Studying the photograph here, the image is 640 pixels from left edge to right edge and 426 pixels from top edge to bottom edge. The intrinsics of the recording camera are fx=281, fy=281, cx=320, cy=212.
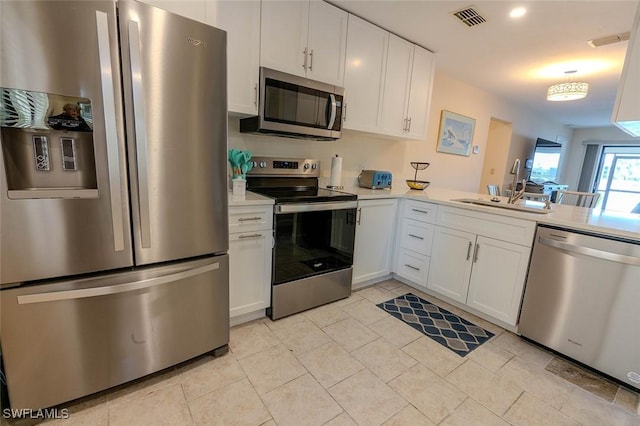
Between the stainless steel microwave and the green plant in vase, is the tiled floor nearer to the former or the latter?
the green plant in vase

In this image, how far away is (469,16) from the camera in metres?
2.31

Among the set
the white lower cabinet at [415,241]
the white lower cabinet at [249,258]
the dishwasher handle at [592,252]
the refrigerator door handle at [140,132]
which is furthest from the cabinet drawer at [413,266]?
the refrigerator door handle at [140,132]

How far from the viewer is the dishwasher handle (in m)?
1.55

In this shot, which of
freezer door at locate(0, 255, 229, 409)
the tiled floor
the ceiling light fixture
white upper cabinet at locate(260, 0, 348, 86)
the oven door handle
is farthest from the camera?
the ceiling light fixture

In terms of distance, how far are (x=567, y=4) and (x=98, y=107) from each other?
3042 mm

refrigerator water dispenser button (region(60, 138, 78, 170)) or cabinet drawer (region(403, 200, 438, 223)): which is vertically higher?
refrigerator water dispenser button (region(60, 138, 78, 170))

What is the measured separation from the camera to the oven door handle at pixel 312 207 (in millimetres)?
1879

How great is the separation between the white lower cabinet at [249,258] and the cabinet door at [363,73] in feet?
4.14

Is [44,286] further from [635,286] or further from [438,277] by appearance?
[635,286]

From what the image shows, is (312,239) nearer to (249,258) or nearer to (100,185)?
(249,258)

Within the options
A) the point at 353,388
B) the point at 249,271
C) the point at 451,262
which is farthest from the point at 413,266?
the point at 249,271

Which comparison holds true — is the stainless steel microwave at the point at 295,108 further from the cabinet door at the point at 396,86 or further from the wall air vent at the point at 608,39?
the wall air vent at the point at 608,39

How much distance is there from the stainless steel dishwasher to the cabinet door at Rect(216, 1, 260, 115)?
2.19 m

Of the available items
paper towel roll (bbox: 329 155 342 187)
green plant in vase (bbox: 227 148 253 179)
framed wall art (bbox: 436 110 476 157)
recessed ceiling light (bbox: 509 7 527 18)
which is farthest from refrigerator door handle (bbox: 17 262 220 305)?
framed wall art (bbox: 436 110 476 157)
